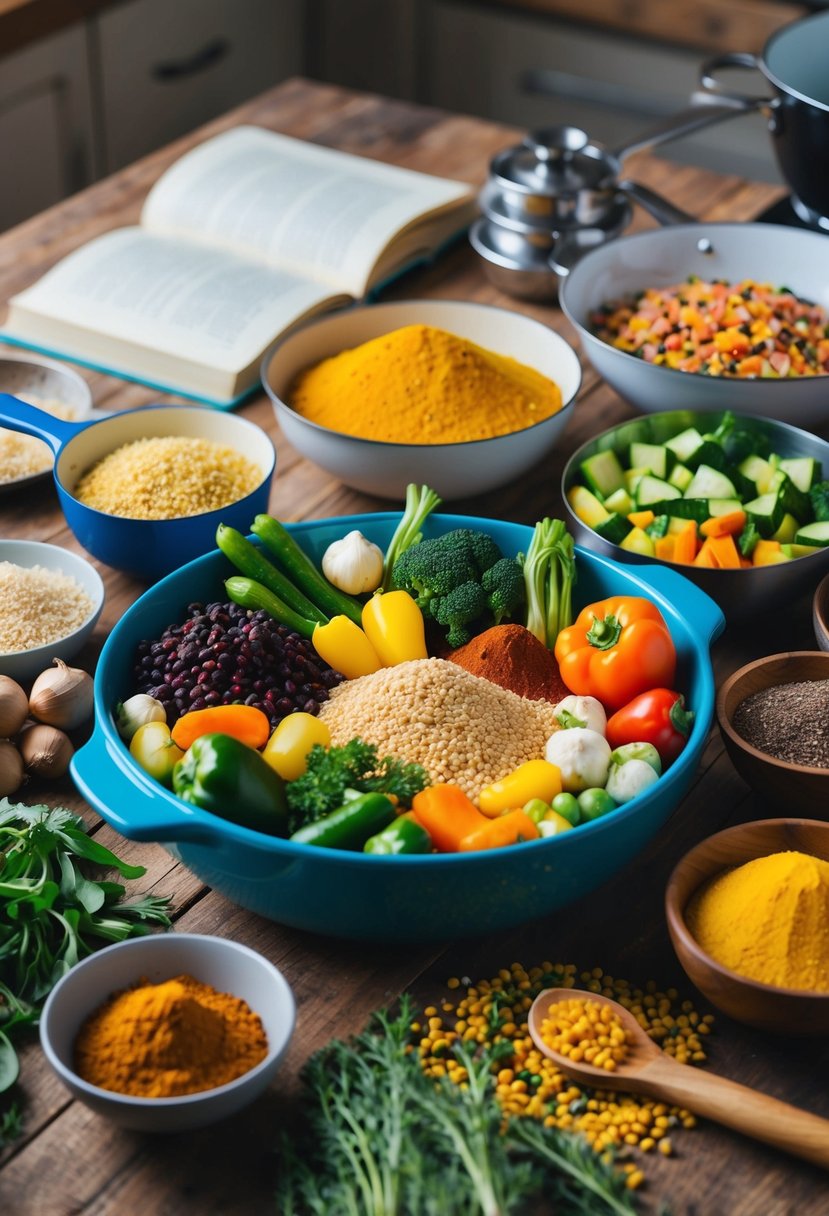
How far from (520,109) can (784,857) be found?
3831 millimetres

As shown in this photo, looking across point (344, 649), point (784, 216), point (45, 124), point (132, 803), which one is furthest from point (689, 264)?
point (45, 124)

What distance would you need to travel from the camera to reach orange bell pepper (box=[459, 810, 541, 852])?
3.72ft

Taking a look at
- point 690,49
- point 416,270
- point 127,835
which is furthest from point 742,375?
point 690,49

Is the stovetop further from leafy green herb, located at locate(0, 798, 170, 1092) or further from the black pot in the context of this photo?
leafy green herb, located at locate(0, 798, 170, 1092)

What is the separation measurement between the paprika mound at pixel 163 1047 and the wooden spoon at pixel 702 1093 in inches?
10.1

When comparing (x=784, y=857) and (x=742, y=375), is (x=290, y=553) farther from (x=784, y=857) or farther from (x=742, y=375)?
(x=742, y=375)

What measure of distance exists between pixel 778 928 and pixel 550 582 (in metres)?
0.49

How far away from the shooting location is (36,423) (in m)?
1.71

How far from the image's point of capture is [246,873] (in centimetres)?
114

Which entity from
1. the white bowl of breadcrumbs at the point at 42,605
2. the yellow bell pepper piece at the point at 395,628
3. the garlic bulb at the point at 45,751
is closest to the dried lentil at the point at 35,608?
the white bowl of breadcrumbs at the point at 42,605

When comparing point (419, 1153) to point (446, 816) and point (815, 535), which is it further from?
point (815, 535)

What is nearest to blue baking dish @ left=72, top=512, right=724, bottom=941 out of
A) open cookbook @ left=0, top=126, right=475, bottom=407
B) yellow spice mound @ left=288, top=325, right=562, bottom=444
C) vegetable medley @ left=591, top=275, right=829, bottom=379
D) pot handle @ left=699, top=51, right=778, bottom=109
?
yellow spice mound @ left=288, top=325, right=562, bottom=444

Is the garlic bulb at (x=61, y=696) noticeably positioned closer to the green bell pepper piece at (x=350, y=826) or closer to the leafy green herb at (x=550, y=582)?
the green bell pepper piece at (x=350, y=826)

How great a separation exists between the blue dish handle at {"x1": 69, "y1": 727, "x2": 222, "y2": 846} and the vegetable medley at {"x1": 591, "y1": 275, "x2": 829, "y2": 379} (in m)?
1.01
